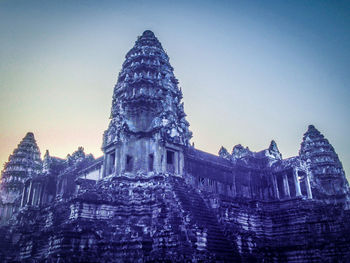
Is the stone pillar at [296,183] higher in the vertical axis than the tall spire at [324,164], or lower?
lower

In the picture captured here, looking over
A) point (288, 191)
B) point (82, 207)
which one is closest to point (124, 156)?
point (82, 207)

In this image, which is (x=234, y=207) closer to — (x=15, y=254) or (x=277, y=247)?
(x=277, y=247)

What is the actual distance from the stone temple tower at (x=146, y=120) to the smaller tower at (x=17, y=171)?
21921 mm

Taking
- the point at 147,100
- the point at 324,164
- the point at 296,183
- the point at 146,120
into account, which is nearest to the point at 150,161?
the point at 146,120

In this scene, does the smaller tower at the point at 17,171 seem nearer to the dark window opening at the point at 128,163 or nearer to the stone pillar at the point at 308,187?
the dark window opening at the point at 128,163

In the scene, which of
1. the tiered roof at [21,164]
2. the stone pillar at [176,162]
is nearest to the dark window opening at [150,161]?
the stone pillar at [176,162]

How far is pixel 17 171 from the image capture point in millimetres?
51094

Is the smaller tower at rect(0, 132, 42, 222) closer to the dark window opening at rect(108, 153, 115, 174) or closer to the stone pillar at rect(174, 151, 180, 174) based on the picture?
the dark window opening at rect(108, 153, 115, 174)

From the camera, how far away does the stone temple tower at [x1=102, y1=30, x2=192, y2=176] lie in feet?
99.2

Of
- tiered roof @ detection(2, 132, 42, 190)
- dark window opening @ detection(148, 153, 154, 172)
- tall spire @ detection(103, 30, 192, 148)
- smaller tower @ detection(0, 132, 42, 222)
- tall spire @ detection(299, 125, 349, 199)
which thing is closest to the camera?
dark window opening @ detection(148, 153, 154, 172)

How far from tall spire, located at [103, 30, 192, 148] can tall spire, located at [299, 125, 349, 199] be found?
22.0 meters

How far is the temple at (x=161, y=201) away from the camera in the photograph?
76.1 ft

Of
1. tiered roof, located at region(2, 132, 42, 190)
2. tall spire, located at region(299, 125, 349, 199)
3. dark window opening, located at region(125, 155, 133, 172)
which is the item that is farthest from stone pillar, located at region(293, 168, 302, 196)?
tiered roof, located at region(2, 132, 42, 190)

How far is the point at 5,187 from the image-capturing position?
50.6 meters
